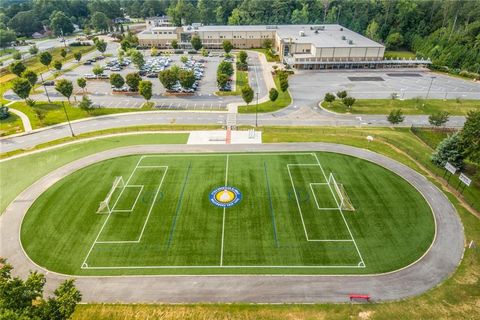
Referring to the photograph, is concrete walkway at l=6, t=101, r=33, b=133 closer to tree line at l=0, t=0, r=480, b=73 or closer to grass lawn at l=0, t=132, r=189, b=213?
grass lawn at l=0, t=132, r=189, b=213

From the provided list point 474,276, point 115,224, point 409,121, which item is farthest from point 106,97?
point 474,276

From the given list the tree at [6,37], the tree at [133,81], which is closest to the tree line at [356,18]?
the tree at [6,37]

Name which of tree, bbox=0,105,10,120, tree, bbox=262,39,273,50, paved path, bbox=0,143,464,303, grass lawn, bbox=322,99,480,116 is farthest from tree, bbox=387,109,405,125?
tree, bbox=0,105,10,120

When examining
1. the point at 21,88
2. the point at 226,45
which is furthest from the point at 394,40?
the point at 21,88

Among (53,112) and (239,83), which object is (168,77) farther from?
(53,112)

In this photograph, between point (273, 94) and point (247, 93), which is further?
point (273, 94)

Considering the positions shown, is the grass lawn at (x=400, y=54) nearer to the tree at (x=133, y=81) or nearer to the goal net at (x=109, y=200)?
the tree at (x=133, y=81)
